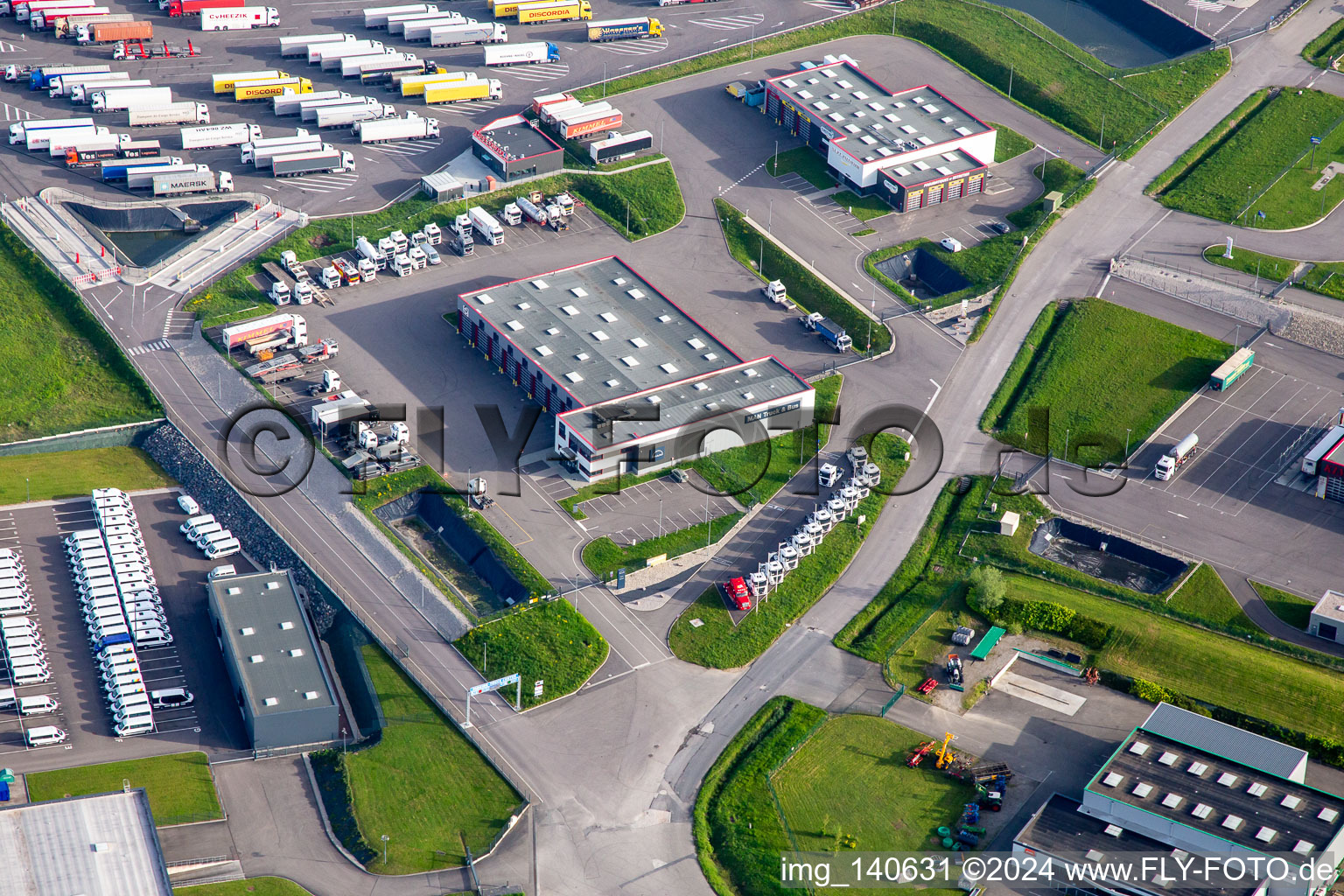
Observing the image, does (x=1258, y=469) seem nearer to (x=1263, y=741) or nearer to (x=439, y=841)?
(x=1263, y=741)

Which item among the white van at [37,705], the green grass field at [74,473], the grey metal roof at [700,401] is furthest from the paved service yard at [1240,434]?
the white van at [37,705]

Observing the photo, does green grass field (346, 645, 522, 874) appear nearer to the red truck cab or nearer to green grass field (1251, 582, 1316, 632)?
the red truck cab

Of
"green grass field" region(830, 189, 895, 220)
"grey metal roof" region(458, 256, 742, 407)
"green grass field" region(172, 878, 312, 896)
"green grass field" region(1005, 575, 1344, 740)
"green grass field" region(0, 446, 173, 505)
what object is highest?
"green grass field" region(830, 189, 895, 220)

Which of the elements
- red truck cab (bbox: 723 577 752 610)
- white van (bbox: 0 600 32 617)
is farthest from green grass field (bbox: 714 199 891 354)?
white van (bbox: 0 600 32 617)

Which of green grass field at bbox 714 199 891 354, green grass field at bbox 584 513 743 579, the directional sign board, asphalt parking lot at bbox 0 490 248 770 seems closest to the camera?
asphalt parking lot at bbox 0 490 248 770

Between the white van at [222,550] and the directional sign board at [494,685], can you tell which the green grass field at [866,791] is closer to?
the directional sign board at [494,685]
